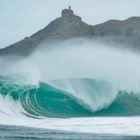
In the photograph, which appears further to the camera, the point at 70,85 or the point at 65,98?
the point at 70,85

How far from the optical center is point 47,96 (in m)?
39.4

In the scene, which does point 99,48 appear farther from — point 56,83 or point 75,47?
point 56,83

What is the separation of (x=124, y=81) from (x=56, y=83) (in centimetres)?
637

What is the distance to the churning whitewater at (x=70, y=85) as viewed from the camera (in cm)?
3785

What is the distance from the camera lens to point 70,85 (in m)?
42.4

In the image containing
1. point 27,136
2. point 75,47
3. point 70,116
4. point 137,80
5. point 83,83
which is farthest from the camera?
point 75,47

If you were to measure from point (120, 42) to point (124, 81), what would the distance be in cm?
1040

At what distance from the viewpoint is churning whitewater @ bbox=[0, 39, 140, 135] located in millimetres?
37853

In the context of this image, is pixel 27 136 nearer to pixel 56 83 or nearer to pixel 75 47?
pixel 56 83

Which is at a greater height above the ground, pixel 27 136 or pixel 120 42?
pixel 120 42

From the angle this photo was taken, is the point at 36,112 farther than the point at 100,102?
No

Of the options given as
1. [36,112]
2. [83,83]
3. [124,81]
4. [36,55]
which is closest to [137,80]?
[124,81]

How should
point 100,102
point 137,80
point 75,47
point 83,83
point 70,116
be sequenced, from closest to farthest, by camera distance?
point 70,116 → point 100,102 → point 83,83 → point 137,80 → point 75,47

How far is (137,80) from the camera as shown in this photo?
47.1 metres
